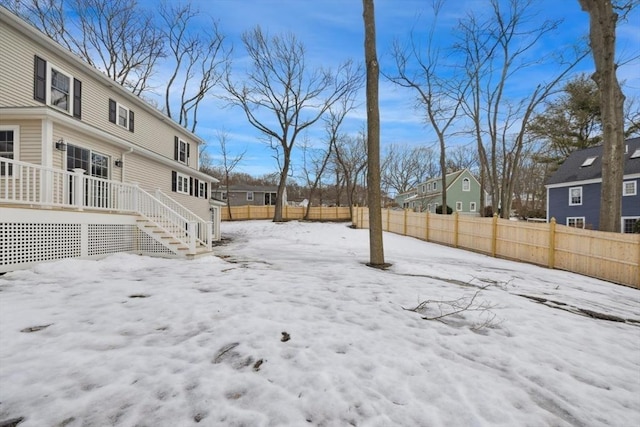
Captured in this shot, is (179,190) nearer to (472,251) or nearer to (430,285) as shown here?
(430,285)

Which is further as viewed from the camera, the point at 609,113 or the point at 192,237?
the point at 609,113

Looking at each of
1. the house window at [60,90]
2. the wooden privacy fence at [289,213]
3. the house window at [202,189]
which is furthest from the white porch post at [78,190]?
the wooden privacy fence at [289,213]

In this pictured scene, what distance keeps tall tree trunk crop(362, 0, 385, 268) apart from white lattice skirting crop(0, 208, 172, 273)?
18.1ft

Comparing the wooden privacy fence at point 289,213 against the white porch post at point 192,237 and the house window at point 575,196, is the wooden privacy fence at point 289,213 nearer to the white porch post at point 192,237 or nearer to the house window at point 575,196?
the house window at point 575,196

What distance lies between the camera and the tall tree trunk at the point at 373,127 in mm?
7512

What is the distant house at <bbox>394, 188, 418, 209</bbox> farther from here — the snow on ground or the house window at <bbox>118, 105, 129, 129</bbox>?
the snow on ground

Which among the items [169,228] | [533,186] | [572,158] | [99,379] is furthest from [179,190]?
[533,186]

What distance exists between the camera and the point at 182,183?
1430cm

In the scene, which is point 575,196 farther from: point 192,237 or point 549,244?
point 192,237

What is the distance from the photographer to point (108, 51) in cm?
1903

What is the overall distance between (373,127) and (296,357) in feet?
20.9

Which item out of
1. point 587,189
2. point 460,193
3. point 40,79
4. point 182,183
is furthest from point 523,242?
point 460,193

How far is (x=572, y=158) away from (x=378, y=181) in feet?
76.7

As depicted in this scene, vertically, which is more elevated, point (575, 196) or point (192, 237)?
point (575, 196)
